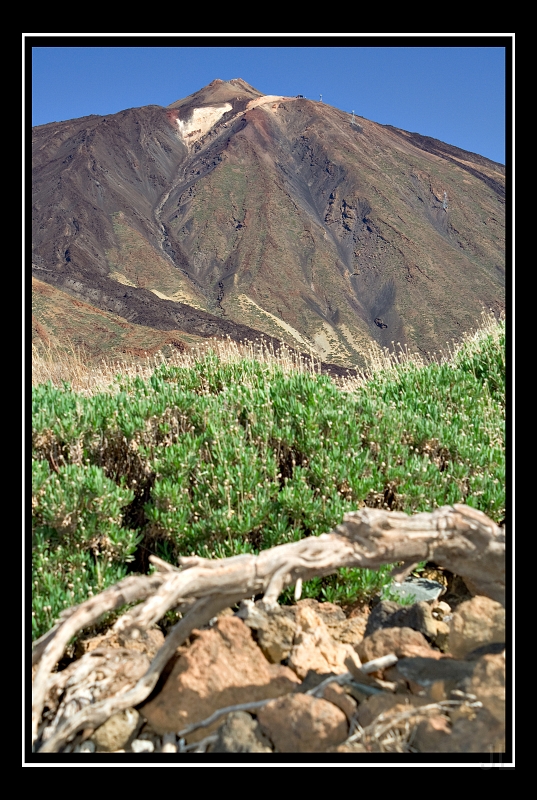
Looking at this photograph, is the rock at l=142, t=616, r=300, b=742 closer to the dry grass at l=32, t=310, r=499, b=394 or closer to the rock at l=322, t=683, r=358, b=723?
the rock at l=322, t=683, r=358, b=723

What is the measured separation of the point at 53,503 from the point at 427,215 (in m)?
125

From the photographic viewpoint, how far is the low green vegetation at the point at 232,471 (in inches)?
149

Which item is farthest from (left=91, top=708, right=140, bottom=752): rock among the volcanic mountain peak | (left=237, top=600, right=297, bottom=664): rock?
the volcanic mountain peak

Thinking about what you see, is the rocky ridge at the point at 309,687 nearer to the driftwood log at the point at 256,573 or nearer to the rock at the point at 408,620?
the rock at the point at 408,620

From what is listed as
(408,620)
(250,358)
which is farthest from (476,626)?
(250,358)

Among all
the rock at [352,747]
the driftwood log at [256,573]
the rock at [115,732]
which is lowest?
the rock at [115,732]

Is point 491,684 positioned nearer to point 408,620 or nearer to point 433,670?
point 433,670

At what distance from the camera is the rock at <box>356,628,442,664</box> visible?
288cm

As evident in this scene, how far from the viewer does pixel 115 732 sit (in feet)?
8.50

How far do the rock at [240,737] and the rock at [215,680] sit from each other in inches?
6.6

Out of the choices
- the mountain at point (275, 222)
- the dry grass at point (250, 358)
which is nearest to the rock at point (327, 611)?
the dry grass at point (250, 358)

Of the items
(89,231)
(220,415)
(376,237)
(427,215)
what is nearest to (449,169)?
(427,215)

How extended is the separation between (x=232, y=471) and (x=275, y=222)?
4128 inches

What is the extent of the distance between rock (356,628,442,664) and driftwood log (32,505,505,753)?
0.28m
